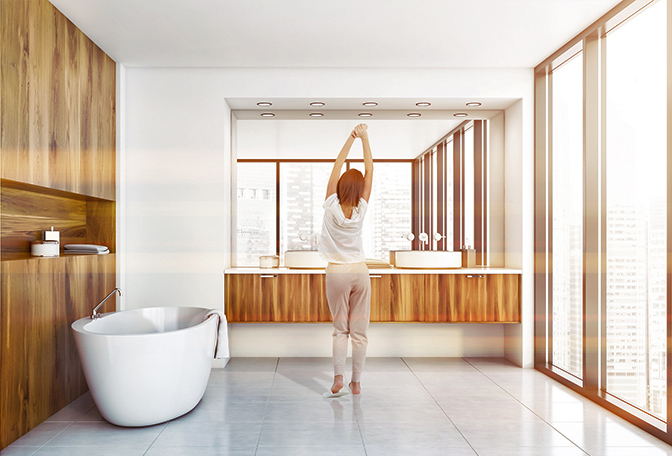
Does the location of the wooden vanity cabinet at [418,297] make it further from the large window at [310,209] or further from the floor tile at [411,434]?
the floor tile at [411,434]

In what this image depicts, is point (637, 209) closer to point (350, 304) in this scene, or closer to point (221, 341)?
point (350, 304)

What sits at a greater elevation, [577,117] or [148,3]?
[148,3]

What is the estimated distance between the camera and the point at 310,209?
4.17 metres

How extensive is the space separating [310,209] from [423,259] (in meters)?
1.06

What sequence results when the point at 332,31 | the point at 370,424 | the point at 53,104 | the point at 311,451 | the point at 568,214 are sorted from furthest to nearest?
the point at 568,214
the point at 332,31
the point at 53,104
the point at 370,424
the point at 311,451

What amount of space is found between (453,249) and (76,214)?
120 inches

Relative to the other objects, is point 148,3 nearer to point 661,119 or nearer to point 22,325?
point 22,325

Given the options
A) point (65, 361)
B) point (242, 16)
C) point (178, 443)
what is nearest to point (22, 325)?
point (65, 361)

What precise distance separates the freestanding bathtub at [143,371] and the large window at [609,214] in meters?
2.50

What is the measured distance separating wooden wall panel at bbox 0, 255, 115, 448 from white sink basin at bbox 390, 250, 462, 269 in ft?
7.73

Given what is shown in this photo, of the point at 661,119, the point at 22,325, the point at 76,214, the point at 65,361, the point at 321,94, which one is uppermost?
the point at 321,94

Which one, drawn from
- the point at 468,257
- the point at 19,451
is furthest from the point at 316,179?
the point at 19,451

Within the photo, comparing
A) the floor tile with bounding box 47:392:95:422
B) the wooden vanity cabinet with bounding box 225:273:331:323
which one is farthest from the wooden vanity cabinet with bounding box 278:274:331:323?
the floor tile with bounding box 47:392:95:422

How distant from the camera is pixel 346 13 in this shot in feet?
9.85
